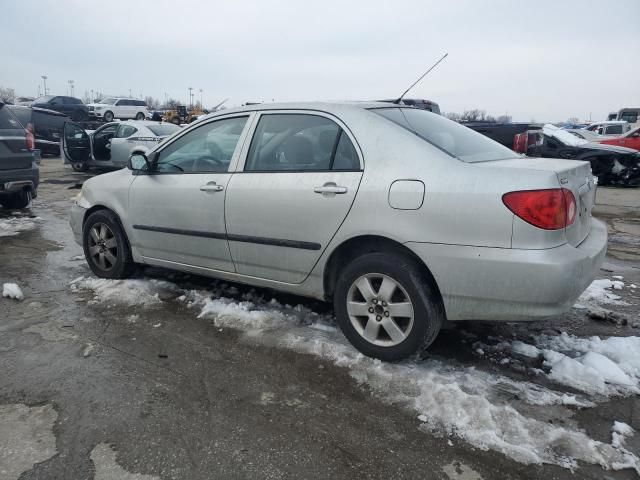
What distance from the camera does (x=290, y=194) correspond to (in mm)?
3279

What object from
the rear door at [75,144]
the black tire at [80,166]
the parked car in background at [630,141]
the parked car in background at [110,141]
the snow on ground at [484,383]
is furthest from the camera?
the parked car in background at [630,141]

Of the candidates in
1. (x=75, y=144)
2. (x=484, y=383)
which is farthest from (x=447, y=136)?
(x=75, y=144)

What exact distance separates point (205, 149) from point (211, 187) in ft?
1.52

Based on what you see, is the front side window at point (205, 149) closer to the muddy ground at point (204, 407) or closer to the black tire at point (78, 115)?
the muddy ground at point (204, 407)

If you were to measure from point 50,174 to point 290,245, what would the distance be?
1317 centimetres

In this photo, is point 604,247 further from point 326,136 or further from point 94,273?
point 94,273

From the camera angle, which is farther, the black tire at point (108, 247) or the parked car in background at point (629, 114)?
the parked car in background at point (629, 114)

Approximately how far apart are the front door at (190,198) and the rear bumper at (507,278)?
1621mm

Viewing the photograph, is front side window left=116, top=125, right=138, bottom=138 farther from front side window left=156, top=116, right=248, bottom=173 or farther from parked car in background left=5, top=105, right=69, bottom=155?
front side window left=156, top=116, right=248, bottom=173

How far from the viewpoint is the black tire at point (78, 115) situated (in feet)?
94.1

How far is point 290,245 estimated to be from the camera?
334 centimetres

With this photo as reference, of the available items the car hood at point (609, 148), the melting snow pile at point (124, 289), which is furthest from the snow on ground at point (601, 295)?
the car hood at point (609, 148)

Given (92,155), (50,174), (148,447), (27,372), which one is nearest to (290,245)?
(148,447)

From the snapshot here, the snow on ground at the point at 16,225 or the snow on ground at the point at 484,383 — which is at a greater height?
the snow on ground at the point at 16,225
